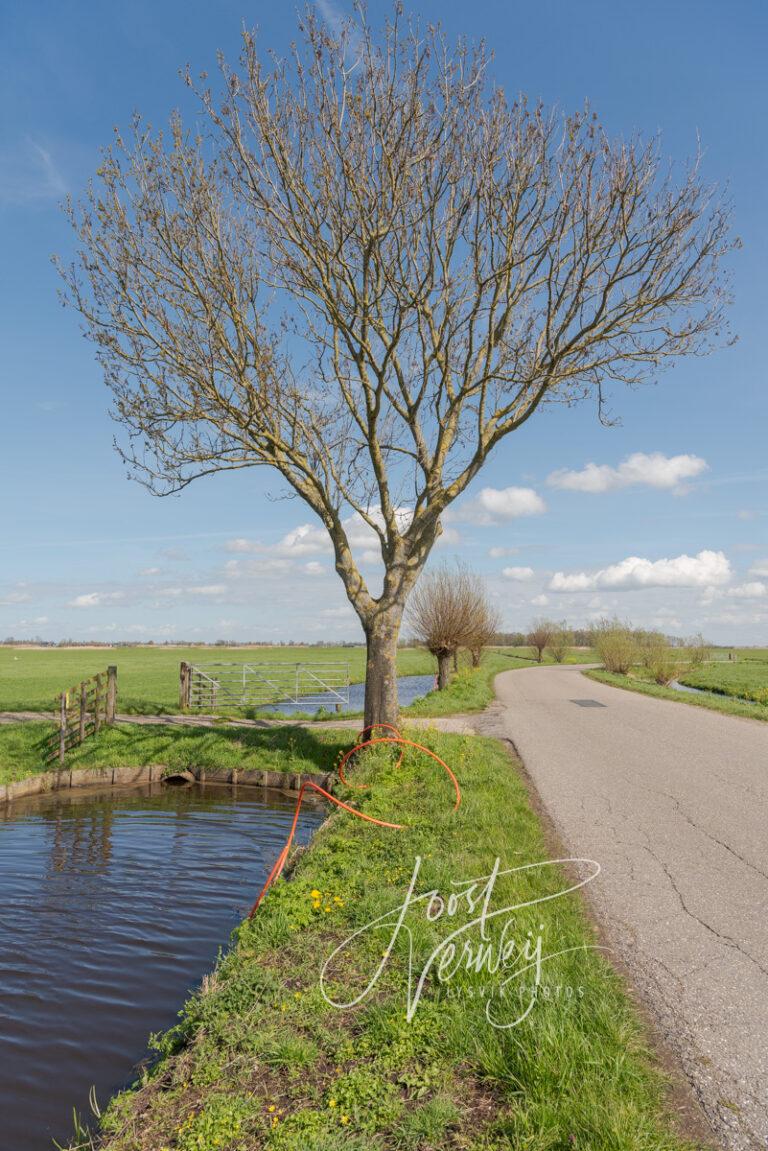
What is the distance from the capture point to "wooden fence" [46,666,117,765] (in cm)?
1689

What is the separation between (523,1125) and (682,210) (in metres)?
13.4

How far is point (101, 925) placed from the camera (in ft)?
26.5

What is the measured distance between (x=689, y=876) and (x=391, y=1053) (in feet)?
13.7

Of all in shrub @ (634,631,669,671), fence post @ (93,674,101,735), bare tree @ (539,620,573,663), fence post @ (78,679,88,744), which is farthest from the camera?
bare tree @ (539,620,573,663)

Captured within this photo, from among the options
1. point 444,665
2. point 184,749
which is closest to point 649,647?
point 444,665

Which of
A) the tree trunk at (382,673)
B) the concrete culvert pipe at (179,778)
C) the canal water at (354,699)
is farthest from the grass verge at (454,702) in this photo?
the tree trunk at (382,673)

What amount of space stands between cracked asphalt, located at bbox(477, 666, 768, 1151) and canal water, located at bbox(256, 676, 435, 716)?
1276cm

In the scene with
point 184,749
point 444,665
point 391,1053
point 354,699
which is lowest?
point 354,699

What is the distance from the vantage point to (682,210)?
12227 millimetres

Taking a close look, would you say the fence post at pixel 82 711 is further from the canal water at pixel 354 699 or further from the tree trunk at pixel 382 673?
the tree trunk at pixel 382 673

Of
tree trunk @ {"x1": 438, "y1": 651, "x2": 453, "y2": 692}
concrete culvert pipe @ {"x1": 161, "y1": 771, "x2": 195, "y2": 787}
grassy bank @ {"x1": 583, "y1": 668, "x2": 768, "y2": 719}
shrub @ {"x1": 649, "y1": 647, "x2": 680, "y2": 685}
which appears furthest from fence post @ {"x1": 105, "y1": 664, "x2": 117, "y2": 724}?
shrub @ {"x1": 649, "y1": 647, "x2": 680, "y2": 685}

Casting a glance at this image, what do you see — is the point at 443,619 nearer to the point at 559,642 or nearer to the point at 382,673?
the point at 382,673

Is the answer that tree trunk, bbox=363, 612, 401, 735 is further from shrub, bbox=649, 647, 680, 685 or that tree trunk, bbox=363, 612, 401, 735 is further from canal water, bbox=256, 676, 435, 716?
shrub, bbox=649, 647, 680, 685

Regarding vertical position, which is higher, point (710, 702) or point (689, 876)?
point (710, 702)
